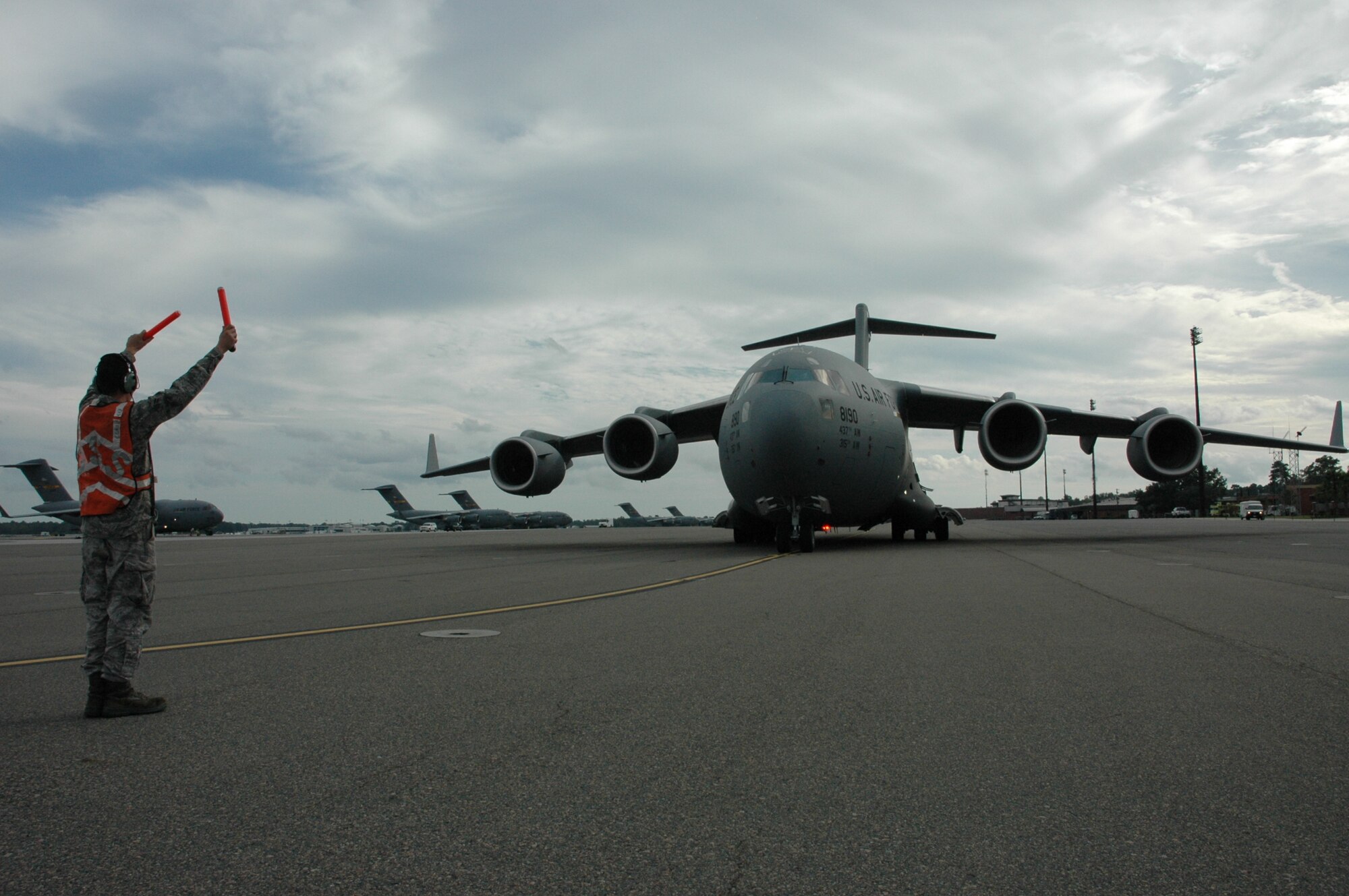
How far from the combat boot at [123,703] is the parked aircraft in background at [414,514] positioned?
78.9m

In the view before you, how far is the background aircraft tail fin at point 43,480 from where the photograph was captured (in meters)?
48.6

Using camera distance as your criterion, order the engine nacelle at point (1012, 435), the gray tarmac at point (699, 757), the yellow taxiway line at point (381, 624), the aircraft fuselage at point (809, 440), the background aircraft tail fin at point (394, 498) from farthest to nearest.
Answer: the background aircraft tail fin at point (394, 498) < the engine nacelle at point (1012, 435) < the aircraft fuselage at point (809, 440) < the yellow taxiway line at point (381, 624) < the gray tarmac at point (699, 757)

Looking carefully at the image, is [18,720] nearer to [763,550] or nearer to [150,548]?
[150,548]

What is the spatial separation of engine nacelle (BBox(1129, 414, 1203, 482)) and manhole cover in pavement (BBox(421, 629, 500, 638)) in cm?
1919

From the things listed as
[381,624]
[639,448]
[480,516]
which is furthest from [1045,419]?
[480,516]

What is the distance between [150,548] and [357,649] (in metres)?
1.75

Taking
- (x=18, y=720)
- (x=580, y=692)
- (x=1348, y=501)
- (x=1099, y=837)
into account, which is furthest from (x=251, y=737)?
(x=1348, y=501)

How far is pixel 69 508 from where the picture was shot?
1911 inches

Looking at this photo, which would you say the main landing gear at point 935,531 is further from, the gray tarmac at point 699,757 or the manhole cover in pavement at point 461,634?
the manhole cover in pavement at point 461,634

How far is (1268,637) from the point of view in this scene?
19.8 ft

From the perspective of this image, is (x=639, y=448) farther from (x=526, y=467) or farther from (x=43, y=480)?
(x=43, y=480)

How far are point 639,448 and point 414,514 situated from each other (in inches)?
2546

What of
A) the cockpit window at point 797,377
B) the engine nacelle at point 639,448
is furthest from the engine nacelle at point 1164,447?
the engine nacelle at point 639,448

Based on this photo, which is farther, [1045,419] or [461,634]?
[1045,419]
